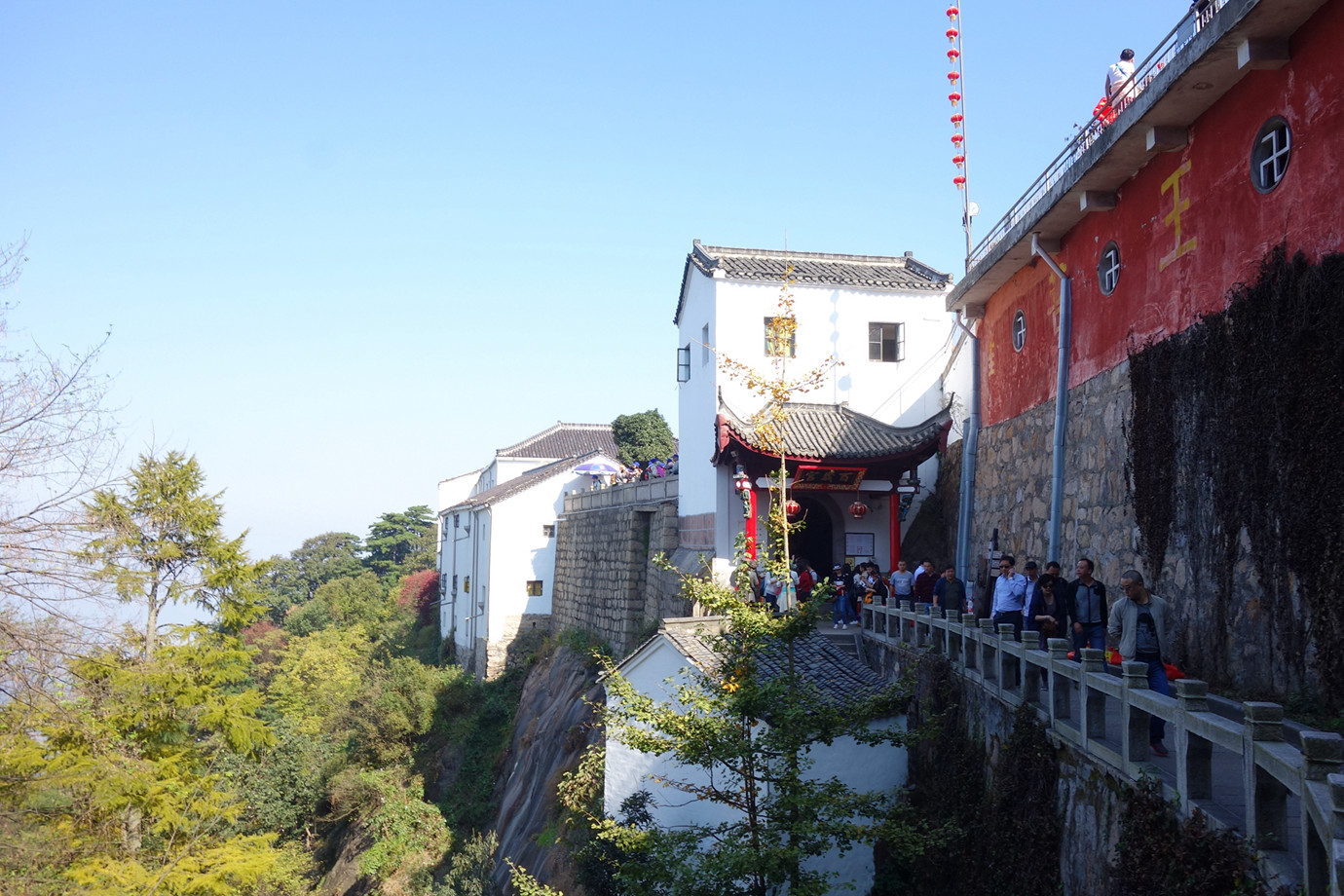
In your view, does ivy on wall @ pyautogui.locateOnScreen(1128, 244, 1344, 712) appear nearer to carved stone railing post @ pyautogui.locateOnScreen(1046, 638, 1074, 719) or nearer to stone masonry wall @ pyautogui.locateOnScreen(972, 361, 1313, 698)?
stone masonry wall @ pyautogui.locateOnScreen(972, 361, 1313, 698)

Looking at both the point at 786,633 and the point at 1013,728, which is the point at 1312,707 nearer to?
the point at 1013,728

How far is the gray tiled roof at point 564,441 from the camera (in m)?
44.2

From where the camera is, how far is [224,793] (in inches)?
682

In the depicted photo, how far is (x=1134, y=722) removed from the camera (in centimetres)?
595

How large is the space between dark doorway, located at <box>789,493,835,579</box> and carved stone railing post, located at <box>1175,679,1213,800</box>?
1449 centimetres

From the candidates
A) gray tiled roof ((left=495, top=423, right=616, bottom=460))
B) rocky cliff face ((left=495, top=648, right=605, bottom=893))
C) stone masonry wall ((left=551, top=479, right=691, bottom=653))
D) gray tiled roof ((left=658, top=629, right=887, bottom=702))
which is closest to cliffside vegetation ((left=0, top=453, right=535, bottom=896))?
rocky cliff face ((left=495, top=648, right=605, bottom=893))

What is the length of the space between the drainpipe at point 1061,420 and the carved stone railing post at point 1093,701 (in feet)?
21.0

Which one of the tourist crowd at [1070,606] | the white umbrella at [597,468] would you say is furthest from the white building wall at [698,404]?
the white umbrella at [597,468]

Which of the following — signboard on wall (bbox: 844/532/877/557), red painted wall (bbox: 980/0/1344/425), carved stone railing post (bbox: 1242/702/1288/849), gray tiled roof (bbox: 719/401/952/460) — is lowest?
carved stone railing post (bbox: 1242/702/1288/849)

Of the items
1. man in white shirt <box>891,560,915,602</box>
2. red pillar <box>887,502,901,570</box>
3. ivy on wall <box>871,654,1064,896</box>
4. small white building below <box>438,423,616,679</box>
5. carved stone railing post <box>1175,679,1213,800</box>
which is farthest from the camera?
small white building below <box>438,423,616,679</box>

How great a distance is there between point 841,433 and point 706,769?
878 cm

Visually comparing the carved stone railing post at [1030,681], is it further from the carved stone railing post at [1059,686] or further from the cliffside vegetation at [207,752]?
the cliffside vegetation at [207,752]

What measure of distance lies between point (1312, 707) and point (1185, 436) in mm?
3089

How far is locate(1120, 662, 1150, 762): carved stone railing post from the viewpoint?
584 centimetres
